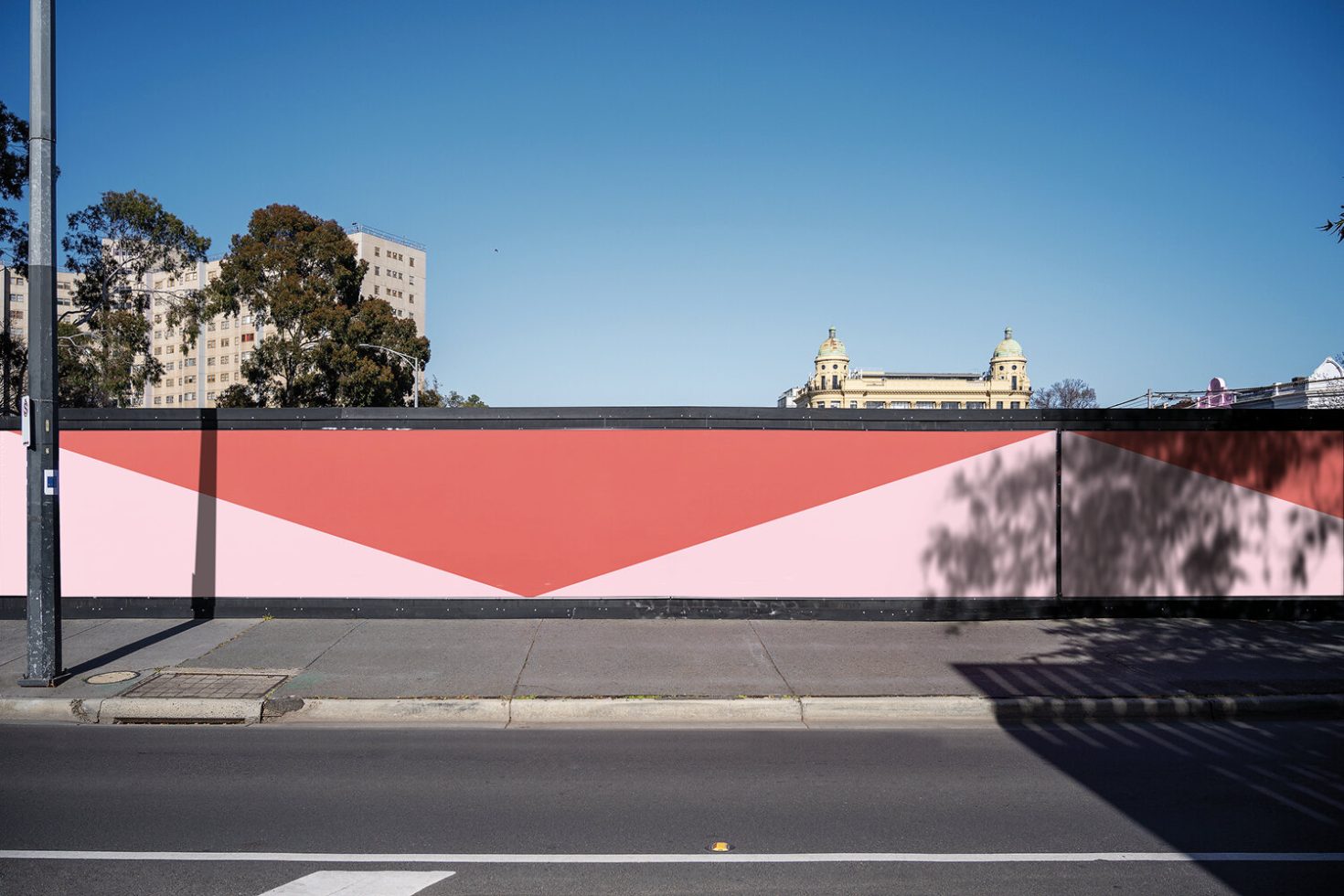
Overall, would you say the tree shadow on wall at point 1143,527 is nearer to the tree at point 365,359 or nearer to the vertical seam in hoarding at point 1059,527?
the vertical seam in hoarding at point 1059,527

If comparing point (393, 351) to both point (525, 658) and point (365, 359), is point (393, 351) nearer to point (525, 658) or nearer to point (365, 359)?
point (365, 359)

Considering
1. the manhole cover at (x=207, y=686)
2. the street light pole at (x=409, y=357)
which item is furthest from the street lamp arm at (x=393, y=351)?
the manhole cover at (x=207, y=686)

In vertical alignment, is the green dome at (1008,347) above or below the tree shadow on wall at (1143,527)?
above

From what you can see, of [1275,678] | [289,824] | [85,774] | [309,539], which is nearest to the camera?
[289,824]

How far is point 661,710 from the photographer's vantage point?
285 inches

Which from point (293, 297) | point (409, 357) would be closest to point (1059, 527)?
point (293, 297)

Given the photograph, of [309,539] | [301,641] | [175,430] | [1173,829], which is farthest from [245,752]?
[1173,829]

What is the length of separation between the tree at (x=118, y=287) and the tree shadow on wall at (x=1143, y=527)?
34.1 m

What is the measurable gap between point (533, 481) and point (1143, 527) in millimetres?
7444

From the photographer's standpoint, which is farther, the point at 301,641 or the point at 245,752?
the point at 301,641

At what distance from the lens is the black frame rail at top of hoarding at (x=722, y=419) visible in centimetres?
1037

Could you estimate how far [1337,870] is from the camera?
458 centimetres

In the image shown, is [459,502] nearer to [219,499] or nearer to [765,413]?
[219,499]

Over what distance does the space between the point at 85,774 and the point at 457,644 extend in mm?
3659
